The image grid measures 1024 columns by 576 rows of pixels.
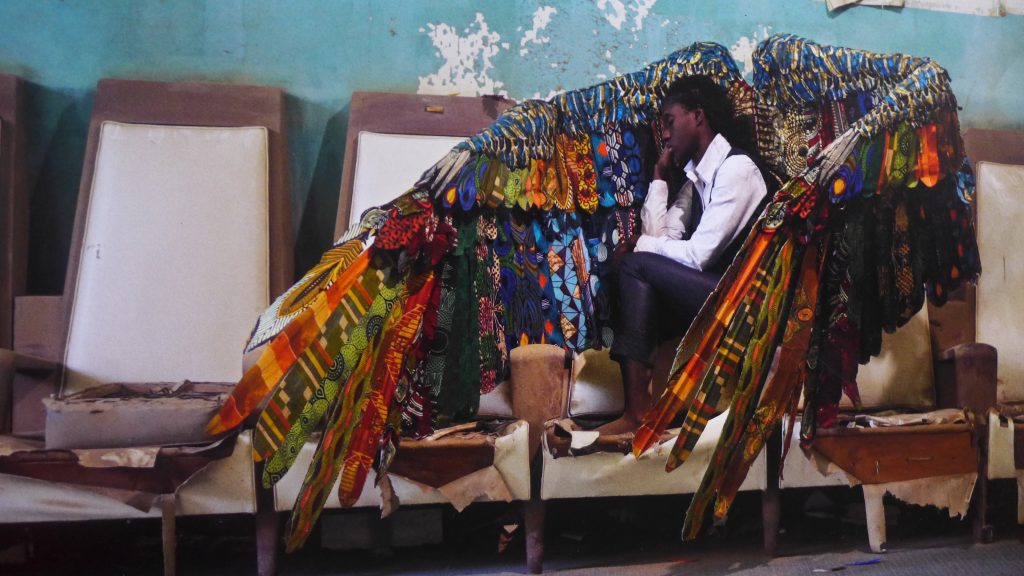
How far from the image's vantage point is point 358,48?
6.03 ft

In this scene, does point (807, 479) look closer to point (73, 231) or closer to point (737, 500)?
point (737, 500)

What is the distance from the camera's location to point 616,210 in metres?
1.49

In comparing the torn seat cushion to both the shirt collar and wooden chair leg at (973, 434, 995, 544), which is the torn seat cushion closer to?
the shirt collar

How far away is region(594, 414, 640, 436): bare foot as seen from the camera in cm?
148

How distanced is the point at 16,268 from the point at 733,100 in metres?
1.58

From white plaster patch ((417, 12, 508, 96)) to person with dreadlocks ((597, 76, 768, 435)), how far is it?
0.51 metres

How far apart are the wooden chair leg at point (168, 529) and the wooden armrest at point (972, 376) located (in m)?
1.57

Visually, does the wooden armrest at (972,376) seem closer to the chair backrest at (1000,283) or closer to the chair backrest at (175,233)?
the chair backrest at (1000,283)

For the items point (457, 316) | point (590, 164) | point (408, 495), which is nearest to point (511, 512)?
point (408, 495)

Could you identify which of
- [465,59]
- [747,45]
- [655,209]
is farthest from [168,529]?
[747,45]

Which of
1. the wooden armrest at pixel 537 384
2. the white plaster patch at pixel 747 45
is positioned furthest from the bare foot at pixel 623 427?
the white plaster patch at pixel 747 45

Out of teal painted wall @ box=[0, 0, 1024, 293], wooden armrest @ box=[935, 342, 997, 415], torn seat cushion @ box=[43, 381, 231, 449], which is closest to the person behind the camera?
torn seat cushion @ box=[43, 381, 231, 449]

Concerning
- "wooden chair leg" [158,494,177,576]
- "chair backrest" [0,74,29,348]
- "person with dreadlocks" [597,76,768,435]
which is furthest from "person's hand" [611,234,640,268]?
"chair backrest" [0,74,29,348]

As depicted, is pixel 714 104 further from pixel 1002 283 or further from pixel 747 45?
pixel 1002 283
